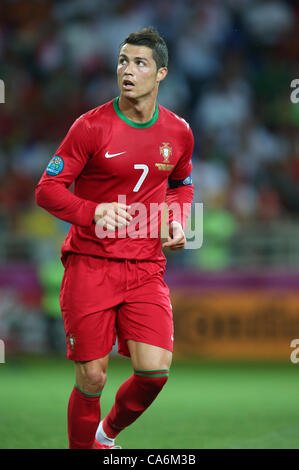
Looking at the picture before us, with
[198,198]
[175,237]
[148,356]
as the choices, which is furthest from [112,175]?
[198,198]

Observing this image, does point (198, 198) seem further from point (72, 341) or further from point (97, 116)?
point (72, 341)

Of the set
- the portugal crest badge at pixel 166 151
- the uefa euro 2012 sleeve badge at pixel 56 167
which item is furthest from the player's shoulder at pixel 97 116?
the portugal crest badge at pixel 166 151

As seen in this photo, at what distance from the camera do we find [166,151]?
4.83 meters

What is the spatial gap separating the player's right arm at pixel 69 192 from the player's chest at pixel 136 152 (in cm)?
10

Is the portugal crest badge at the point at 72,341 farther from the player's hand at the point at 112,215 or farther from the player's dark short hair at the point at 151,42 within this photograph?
the player's dark short hair at the point at 151,42

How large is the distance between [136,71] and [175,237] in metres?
0.96

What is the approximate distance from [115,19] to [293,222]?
456 cm

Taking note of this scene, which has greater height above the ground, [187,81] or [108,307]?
[187,81]

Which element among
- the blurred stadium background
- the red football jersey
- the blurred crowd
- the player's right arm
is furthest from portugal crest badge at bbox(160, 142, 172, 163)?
the blurred crowd

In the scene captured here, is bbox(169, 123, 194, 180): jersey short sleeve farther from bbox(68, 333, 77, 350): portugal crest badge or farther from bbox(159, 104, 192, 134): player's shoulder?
bbox(68, 333, 77, 350): portugal crest badge

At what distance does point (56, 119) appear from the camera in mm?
12375
